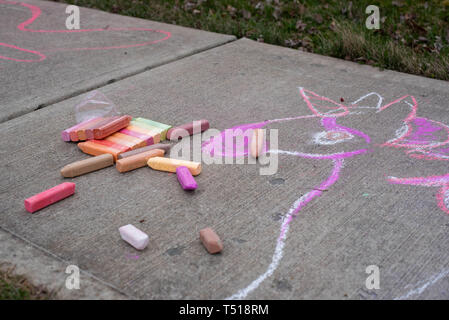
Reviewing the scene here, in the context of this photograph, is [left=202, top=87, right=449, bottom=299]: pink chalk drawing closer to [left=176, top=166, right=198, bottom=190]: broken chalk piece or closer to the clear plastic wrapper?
[left=176, top=166, right=198, bottom=190]: broken chalk piece

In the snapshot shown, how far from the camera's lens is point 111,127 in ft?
10.5

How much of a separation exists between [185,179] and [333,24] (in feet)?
10.4

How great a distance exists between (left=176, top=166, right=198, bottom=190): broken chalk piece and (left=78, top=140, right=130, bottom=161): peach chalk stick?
0.43m

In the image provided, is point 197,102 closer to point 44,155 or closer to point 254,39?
point 44,155

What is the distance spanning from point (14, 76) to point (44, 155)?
1.54 meters

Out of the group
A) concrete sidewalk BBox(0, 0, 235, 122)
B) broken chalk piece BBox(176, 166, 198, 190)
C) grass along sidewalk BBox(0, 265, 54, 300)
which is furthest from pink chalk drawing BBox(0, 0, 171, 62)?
grass along sidewalk BBox(0, 265, 54, 300)

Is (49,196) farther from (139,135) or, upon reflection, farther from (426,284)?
(426,284)

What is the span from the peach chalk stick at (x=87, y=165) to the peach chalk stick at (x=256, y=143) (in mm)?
829

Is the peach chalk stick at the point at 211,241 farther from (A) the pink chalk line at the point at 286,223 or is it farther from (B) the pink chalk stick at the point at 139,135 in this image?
(B) the pink chalk stick at the point at 139,135

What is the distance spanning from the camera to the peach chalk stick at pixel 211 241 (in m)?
2.22

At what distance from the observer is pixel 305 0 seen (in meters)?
6.01

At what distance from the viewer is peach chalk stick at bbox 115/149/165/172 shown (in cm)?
288

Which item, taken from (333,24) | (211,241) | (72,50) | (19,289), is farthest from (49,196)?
(333,24)
